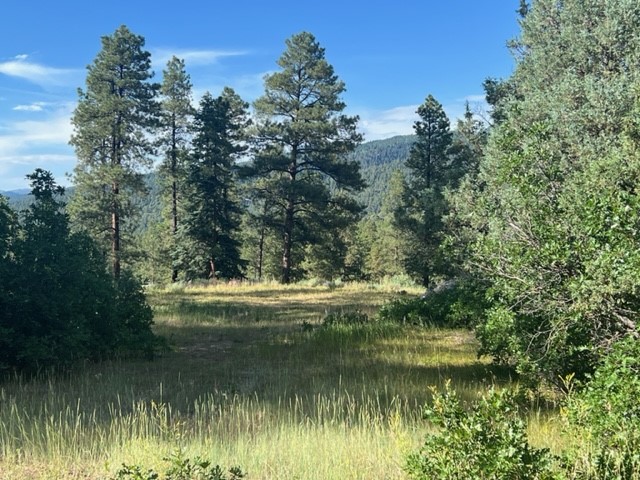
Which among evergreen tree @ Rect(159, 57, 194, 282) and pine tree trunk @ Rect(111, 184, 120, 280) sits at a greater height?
evergreen tree @ Rect(159, 57, 194, 282)

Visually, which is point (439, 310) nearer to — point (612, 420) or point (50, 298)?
point (50, 298)

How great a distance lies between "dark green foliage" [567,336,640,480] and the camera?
3.34 m

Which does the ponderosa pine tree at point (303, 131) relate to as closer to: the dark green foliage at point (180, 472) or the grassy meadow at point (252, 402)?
the grassy meadow at point (252, 402)

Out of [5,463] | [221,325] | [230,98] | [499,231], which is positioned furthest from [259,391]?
[230,98]

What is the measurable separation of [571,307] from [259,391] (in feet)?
14.7

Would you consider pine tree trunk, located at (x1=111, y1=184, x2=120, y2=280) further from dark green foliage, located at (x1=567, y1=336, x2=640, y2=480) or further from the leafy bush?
dark green foliage, located at (x1=567, y1=336, x2=640, y2=480)

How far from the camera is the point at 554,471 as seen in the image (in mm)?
3348

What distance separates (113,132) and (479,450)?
1213 inches

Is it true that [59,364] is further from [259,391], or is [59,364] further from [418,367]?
[418,367]

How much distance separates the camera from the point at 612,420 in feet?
11.5

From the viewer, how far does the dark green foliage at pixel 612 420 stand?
3340mm

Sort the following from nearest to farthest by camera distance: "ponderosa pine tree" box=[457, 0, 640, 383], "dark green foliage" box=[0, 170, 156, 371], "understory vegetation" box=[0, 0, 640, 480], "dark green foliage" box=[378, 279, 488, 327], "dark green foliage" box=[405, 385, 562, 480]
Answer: "dark green foliage" box=[405, 385, 562, 480], "understory vegetation" box=[0, 0, 640, 480], "ponderosa pine tree" box=[457, 0, 640, 383], "dark green foliage" box=[0, 170, 156, 371], "dark green foliage" box=[378, 279, 488, 327]

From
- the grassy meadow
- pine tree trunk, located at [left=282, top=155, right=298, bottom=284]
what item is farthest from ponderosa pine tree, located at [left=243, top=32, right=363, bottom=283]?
the grassy meadow

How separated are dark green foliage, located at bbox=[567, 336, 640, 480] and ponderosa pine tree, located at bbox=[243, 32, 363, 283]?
26342 millimetres
